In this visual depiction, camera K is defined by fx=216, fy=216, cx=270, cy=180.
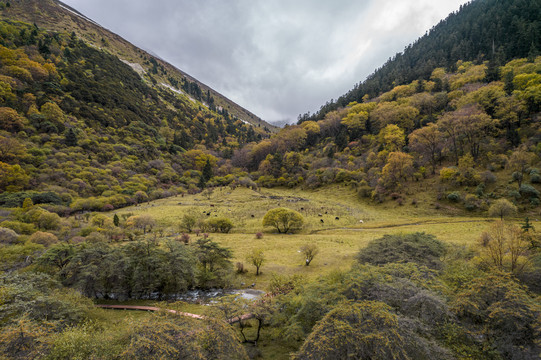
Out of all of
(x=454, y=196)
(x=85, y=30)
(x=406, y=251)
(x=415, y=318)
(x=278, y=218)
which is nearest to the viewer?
(x=415, y=318)

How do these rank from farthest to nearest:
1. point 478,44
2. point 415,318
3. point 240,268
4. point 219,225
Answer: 1. point 478,44
2. point 219,225
3. point 240,268
4. point 415,318

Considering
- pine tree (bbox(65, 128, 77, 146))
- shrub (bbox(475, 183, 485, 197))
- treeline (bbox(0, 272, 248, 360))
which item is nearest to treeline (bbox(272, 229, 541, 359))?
treeline (bbox(0, 272, 248, 360))

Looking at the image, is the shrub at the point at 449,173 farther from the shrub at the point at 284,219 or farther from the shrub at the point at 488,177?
the shrub at the point at 284,219

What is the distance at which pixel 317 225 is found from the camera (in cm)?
4175

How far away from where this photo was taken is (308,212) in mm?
48406

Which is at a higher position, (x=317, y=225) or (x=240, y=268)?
(x=317, y=225)

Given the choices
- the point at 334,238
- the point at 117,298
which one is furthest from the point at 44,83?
the point at 334,238

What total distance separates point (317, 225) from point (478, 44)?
4604 inches

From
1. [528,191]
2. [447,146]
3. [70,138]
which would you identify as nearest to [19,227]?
[70,138]

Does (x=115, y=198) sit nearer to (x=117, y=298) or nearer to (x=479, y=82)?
(x=117, y=298)

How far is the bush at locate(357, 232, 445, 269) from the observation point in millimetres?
18484

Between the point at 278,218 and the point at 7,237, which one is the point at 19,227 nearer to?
the point at 7,237

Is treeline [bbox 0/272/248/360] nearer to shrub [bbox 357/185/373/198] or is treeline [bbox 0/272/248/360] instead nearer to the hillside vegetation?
the hillside vegetation

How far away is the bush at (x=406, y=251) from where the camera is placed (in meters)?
18.5
